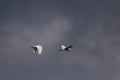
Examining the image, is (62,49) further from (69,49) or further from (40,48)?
(40,48)

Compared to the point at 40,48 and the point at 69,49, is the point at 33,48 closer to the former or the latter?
the point at 40,48

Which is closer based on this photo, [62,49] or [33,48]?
[33,48]

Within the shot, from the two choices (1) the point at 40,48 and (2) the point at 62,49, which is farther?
(2) the point at 62,49

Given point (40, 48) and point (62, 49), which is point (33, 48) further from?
point (62, 49)

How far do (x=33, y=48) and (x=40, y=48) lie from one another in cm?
161

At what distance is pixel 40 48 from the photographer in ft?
259

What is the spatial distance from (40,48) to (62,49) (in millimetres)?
7881

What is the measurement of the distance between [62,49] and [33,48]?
932cm

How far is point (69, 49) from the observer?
8388 cm

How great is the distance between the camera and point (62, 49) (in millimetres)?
85062

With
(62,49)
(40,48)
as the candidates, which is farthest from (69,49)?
(40,48)

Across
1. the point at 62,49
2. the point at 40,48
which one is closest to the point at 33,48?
the point at 40,48

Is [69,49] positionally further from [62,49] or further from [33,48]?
[33,48]
